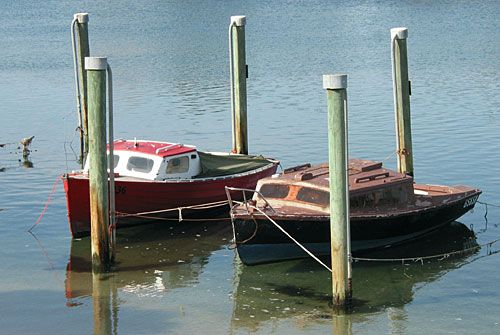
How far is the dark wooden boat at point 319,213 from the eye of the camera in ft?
75.2

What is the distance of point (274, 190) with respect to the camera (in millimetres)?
23875

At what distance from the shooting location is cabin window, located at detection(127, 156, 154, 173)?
86.9 ft

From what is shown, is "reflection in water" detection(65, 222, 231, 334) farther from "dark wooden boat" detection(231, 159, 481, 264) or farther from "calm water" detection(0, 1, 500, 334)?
"dark wooden boat" detection(231, 159, 481, 264)

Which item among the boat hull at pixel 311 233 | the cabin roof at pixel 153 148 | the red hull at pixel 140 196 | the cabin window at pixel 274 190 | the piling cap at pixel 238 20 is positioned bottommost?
the boat hull at pixel 311 233

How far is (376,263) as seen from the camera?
939 inches

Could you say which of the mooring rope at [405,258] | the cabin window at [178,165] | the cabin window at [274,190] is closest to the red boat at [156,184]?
the cabin window at [178,165]

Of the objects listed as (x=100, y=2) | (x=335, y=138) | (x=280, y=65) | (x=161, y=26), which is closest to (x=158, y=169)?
(x=335, y=138)

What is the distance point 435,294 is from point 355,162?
4413 mm

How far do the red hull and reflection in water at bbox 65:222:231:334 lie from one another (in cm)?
56

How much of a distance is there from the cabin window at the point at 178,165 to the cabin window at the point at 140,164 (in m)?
0.47

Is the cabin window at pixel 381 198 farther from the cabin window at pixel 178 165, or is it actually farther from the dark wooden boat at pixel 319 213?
the cabin window at pixel 178 165

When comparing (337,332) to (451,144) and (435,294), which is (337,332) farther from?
(451,144)

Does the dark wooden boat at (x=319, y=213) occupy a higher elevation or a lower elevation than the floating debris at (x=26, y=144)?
lower

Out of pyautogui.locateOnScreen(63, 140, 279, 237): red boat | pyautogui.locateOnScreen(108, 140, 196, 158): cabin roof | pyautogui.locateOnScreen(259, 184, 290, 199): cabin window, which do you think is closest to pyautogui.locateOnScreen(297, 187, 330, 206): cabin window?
pyautogui.locateOnScreen(259, 184, 290, 199): cabin window
